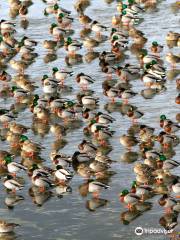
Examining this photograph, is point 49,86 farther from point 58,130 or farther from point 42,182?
point 42,182

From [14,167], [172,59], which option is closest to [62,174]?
[14,167]

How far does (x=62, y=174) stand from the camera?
3991 cm

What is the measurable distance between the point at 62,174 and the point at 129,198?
422cm

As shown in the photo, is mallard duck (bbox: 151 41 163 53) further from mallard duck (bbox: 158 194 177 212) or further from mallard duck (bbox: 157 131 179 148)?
mallard duck (bbox: 158 194 177 212)

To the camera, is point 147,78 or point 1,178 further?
point 147,78

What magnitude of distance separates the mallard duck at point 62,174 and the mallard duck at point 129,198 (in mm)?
3401

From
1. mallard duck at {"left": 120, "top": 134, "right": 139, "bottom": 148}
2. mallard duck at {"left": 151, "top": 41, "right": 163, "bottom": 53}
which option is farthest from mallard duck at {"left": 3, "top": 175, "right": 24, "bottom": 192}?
mallard duck at {"left": 151, "top": 41, "right": 163, "bottom": 53}

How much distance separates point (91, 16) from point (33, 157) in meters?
26.8

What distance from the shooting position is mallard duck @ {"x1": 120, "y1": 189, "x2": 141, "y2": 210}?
37.3 metres

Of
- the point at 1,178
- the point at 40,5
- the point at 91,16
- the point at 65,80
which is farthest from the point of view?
the point at 40,5

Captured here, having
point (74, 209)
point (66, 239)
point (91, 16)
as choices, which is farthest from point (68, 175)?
point (91, 16)

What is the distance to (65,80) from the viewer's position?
55125 millimetres

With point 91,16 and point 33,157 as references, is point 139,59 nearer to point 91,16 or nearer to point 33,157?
point 91,16

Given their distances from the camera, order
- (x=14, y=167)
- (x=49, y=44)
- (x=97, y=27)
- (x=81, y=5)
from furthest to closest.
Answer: (x=81, y=5)
(x=97, y=27)
(x=49, y=44)
(x=14, y=167)
